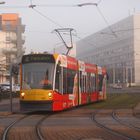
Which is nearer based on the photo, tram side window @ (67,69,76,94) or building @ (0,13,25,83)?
tram side window @ (67,69,76,94)

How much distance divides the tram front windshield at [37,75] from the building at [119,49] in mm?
111517

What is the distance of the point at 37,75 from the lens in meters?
28.5

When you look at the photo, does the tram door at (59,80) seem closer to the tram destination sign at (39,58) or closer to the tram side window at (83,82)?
the tram destination sign at (39,58)

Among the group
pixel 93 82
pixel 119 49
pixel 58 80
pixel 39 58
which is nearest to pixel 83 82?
pixel 93 82

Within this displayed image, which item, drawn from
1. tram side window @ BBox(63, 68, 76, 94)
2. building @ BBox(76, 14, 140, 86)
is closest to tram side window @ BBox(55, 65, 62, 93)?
tram side window @ BBox(63, 68, 76, 94)

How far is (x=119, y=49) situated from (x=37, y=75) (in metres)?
131

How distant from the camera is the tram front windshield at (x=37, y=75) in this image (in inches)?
1116

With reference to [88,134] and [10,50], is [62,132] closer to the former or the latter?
[88,134]

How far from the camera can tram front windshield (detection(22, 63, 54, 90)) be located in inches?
1116

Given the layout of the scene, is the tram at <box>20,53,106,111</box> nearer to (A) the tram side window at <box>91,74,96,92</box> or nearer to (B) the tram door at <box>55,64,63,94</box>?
(B) the tram door at <box>55,64,63,94</box>

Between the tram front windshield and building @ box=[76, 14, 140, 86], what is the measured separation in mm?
111517

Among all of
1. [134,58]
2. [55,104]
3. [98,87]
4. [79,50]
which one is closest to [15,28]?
[79,50]

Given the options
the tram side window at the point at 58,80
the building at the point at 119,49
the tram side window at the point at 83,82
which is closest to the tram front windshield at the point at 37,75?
the tram side window at the point at 58,80

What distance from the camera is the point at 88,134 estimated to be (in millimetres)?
17484
